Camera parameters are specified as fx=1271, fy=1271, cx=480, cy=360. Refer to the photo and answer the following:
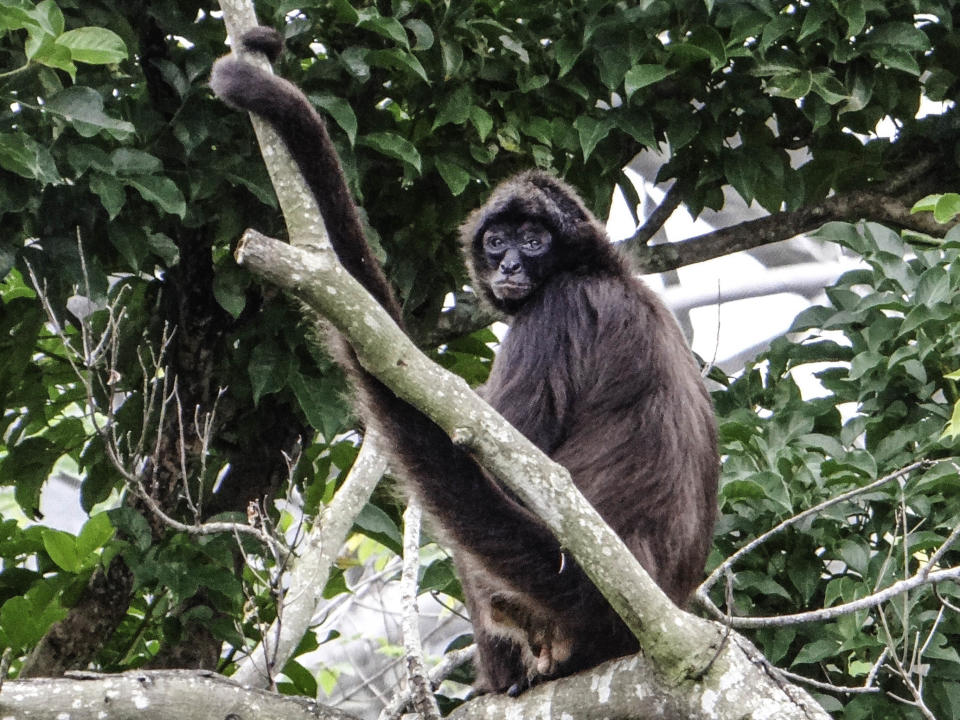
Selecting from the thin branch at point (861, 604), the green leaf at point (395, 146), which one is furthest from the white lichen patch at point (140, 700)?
the green leaf at point (395, 146)

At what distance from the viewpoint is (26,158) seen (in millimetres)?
4883

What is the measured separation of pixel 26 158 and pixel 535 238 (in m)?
2.14

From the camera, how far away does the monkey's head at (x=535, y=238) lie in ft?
18.3

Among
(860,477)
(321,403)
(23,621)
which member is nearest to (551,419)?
(321,403)

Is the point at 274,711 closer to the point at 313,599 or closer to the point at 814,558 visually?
the point at 313,599

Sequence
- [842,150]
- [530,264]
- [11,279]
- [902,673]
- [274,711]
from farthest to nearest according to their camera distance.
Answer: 1. [842,150]
2. [11,279]
3. [530,264]
4. [902,673]
5. [274,711]

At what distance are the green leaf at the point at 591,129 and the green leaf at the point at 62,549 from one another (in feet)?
10.0

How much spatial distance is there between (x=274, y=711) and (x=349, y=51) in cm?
305

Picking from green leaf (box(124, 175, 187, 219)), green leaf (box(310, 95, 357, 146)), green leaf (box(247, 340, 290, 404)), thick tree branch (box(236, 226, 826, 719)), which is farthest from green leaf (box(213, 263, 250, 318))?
thick tree branch (box(236, 226, 826, 719))

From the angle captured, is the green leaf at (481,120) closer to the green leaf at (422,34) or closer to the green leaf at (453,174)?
the green leaf at (453,174)

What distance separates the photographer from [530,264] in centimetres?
561

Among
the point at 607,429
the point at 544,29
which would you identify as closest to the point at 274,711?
the point at 607,429

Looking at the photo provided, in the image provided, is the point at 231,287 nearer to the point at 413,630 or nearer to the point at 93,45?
the point at 93,45

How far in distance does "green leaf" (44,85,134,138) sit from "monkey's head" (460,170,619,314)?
5.45 feet
